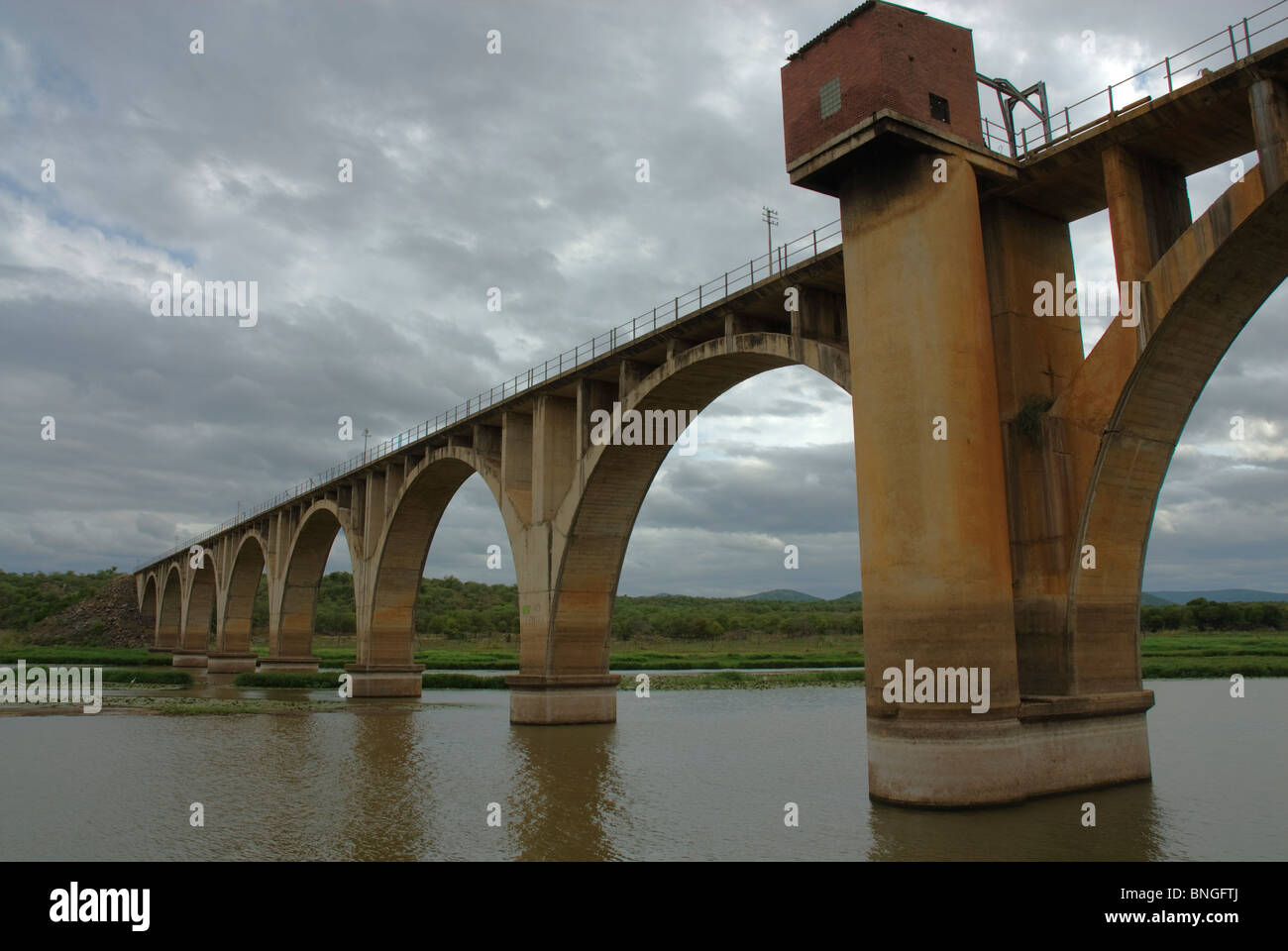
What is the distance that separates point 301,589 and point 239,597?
18087 mm

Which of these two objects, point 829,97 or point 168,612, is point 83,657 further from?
point 829,97

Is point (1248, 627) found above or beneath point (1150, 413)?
→ beneath

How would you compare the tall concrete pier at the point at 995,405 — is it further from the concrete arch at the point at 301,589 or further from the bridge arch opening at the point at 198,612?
the bridge arch opening at the point at 198,612

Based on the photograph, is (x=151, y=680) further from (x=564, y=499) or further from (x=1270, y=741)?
(x=1270, y=741)

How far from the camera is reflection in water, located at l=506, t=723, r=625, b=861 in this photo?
1393 centimetres

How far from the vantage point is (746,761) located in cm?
2262

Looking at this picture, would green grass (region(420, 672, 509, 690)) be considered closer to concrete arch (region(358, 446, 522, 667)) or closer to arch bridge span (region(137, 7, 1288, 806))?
concrete arch (region(358, 446, 522, 667))

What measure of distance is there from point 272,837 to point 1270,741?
2418 cm

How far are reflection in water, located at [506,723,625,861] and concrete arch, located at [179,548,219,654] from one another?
7102 cm

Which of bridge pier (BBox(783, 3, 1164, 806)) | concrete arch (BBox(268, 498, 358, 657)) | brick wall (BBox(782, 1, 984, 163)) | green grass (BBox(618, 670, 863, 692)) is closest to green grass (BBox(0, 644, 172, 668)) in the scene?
concrete arch (BBox(268, 498, 358, 657))

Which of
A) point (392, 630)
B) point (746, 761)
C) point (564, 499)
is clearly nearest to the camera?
point (746, 761)

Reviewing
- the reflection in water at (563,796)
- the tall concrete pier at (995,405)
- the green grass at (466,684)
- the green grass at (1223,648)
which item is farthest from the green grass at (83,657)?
the green grass at (1223,648)

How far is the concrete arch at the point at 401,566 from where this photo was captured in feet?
151
